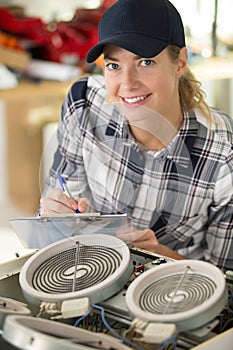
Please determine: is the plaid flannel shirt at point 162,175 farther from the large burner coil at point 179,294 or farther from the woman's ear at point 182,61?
the large burner coil at point 179,294

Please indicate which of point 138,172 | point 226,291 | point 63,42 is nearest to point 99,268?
point 226,291

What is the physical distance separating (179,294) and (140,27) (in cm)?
62

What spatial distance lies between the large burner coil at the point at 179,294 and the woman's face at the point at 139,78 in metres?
0.47

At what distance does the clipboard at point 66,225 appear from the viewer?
1.36 meters

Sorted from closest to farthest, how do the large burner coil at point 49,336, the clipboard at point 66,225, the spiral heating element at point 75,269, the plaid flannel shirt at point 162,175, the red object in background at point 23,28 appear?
the large burner coil at point 49,336
the spiral heating element at point 75,269
the clipboard at point 66,225
the plaid flannel shirt at point 162,175
the red object in background at point 23,28

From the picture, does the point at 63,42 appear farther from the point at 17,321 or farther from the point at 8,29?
the point at 17,321

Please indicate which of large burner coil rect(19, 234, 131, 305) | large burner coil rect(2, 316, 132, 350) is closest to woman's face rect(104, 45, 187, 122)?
large burner coil rect(19, 234, 131, 305)

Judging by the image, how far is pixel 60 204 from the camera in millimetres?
1455

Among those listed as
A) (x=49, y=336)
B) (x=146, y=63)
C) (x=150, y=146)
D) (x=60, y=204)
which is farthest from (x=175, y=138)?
(x=49, y=336)

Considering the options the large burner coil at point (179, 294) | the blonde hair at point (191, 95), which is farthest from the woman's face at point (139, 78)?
the large burner coil at point (179, 294)

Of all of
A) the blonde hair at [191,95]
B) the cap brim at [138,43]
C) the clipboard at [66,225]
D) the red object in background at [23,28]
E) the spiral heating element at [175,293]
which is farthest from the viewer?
the red object in background at [23,28]

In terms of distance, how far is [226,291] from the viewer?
1.12m

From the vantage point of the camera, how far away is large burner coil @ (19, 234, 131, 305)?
117 cm

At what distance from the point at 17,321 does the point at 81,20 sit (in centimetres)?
243
